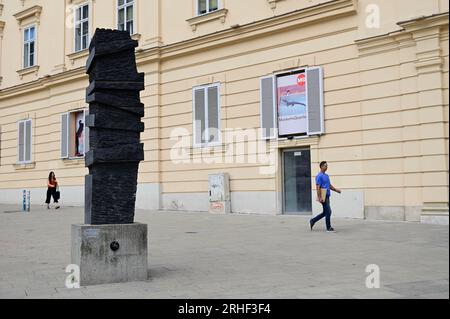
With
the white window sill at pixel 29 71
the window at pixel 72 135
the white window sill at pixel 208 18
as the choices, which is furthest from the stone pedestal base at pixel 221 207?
the white window sill at pixel 29 71

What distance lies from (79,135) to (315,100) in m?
12.0

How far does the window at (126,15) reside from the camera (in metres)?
21.5

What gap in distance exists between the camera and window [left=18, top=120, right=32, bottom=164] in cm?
2625

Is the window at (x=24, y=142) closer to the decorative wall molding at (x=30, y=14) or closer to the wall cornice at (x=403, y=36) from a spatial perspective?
the decorative wall molding at (x=30, y=14)

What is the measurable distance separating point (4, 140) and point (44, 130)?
3.77 meters

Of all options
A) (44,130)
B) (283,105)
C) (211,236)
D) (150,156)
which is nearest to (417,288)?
(211,236)

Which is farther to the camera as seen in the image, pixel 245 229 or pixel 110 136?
pixel 245 229

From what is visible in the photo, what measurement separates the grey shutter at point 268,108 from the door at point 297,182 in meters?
0.87

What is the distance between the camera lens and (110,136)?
7418 mm

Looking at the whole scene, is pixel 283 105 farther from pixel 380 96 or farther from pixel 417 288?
pixel 417 288

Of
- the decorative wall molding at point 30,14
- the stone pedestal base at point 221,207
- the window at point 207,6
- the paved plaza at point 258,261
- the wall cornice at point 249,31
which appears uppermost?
the decorative wall molding at point 30,14

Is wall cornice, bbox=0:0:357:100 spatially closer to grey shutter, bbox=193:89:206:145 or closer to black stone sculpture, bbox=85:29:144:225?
grey shutter, bbox=193:89:206:145

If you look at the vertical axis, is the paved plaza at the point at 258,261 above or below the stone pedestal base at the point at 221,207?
below

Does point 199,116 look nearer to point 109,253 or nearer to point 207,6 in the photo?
point 207,6
